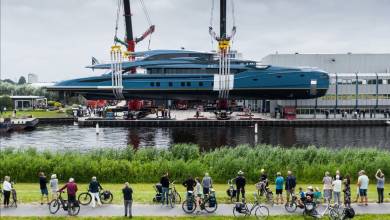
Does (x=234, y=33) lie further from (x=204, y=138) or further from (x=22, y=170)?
(x=22, y=170)

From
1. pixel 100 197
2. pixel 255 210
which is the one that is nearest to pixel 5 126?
pixel 100 197

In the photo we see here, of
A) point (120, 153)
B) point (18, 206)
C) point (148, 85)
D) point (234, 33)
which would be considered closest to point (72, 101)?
point (148, 85)

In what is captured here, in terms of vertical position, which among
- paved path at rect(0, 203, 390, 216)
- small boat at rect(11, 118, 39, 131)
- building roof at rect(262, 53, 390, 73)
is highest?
building roof at rect(262, 53, 390, 73)

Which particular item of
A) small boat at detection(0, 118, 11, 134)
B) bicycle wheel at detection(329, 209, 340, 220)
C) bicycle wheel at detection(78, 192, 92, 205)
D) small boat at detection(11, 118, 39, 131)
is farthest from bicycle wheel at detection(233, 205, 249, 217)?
small boat at detection(11, 118, 39, 131)

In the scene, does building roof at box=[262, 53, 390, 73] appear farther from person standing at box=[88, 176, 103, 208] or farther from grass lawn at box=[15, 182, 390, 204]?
person standing at box=[88, 176, 103, 208]

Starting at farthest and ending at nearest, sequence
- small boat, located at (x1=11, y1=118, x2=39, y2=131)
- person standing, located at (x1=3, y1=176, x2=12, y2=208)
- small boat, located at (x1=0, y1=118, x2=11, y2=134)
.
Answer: small boat, located at (x1=11, y1=118, x2=39, y2=131)
small boat, located at (x1=0, y1=118, x2=11, y2=134)
person standing, located at (x1=3, y1=176, x2=12, y2=208)

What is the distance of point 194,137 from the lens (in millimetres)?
59125

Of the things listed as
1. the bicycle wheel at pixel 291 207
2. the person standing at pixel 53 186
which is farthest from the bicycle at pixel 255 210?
the person standing at pixel 53 186

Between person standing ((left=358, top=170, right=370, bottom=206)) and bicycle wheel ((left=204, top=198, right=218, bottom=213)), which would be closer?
bicycle wheel ((left=204, top=198, right=218, bottom=213))

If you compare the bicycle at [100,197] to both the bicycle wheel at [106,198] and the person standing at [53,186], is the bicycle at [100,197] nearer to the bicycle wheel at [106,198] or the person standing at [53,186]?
the bicycle wheel at [106,198]

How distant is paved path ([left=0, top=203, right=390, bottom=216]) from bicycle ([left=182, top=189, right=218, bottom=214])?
23 centimetres

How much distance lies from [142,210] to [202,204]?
2.68 m

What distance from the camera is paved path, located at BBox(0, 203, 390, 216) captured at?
1944 cm

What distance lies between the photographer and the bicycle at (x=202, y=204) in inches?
776
